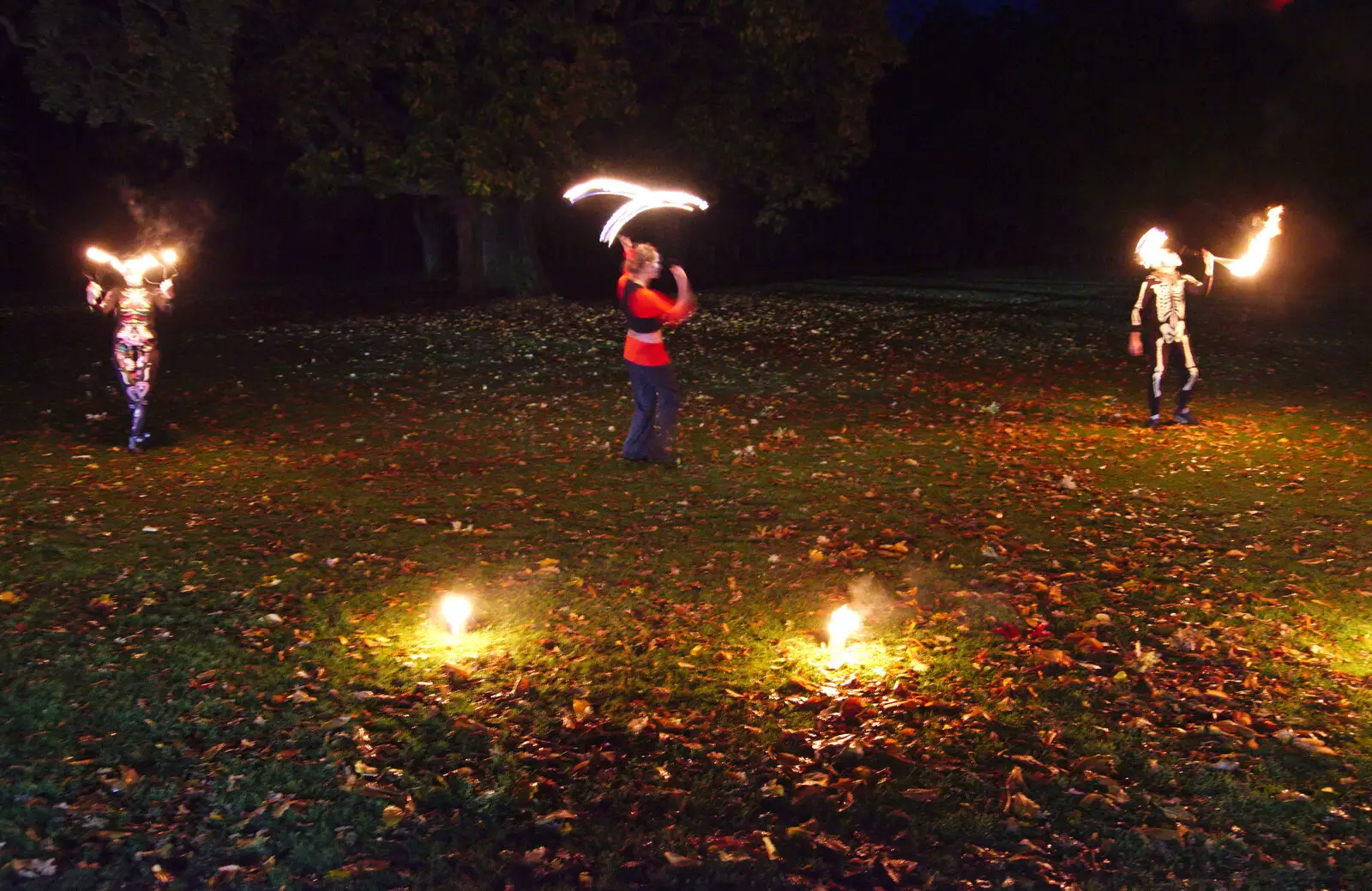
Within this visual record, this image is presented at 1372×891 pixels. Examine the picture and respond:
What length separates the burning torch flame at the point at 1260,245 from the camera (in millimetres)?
12383

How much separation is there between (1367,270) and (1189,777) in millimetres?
50058

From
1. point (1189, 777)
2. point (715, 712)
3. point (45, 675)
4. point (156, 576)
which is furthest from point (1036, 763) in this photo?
point (156, 576)

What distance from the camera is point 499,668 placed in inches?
264

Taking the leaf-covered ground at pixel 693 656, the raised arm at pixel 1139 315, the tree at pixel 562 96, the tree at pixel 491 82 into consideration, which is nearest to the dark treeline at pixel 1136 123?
the tree at pixel 562 96

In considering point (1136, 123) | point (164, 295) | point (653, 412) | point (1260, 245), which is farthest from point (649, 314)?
point (1136, 123)

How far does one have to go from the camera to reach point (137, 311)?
1286 cm

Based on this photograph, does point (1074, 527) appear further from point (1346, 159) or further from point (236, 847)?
point (1346, 159)

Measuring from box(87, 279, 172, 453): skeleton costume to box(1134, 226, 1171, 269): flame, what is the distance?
1098 cm

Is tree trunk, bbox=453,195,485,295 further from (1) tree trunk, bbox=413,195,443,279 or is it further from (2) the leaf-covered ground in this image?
(2) the leaf-covered ground

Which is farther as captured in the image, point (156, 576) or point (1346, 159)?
point (1346, 159)

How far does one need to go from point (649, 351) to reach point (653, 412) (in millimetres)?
757

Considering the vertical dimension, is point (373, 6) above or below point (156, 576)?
above

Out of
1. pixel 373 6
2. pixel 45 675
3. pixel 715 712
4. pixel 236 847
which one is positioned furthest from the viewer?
pixel 373 6

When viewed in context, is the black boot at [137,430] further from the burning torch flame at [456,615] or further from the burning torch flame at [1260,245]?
the burning torch flame at [1260,245]
